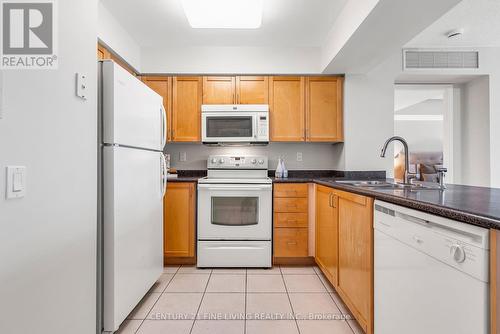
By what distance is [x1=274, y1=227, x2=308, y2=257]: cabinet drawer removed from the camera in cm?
299

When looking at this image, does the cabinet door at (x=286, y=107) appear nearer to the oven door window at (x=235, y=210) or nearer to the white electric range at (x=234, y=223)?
the white electric range at (x=234, y=223)

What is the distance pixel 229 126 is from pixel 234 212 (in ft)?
3.31

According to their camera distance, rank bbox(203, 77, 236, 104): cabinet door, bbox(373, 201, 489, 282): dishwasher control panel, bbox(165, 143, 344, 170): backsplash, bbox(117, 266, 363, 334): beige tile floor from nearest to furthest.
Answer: bbox(373, 201, 489, 282): dishwasher control panel
bbox(117, 266, 363, 334): beige tile floor
bbox(203, 77, 236, 104): cabinet door
bbox(165, 143, 344, 170): backsplash

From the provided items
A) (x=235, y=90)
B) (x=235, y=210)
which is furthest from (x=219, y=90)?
(x=235, y=210)

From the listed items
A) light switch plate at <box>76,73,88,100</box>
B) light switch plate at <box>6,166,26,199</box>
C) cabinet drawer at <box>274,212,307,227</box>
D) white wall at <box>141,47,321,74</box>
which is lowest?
cabinet drawer at <box>274,212,307,227</box>

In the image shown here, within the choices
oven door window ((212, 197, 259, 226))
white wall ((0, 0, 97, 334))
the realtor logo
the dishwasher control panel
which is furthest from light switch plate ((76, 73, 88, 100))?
oven door window ((212, 197, 259, 226))

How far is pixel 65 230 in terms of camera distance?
4.00 ft

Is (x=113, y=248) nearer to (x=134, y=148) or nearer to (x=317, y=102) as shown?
(x=134, y=148)

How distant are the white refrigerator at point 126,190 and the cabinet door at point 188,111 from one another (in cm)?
98

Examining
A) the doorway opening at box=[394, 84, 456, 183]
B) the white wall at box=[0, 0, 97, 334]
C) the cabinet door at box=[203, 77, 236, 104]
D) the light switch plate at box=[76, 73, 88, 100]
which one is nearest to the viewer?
the white wall at box=[0, 0, 97, 334]

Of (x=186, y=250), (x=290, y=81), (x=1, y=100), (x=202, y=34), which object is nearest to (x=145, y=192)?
(x=186, y=250)

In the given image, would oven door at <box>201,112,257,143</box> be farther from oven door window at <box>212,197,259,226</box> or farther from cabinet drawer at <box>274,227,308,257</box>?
cabinet drawer at <box>274,227,308,257</box>

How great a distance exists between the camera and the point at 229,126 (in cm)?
326

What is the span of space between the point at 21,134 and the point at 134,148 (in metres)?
0.98
